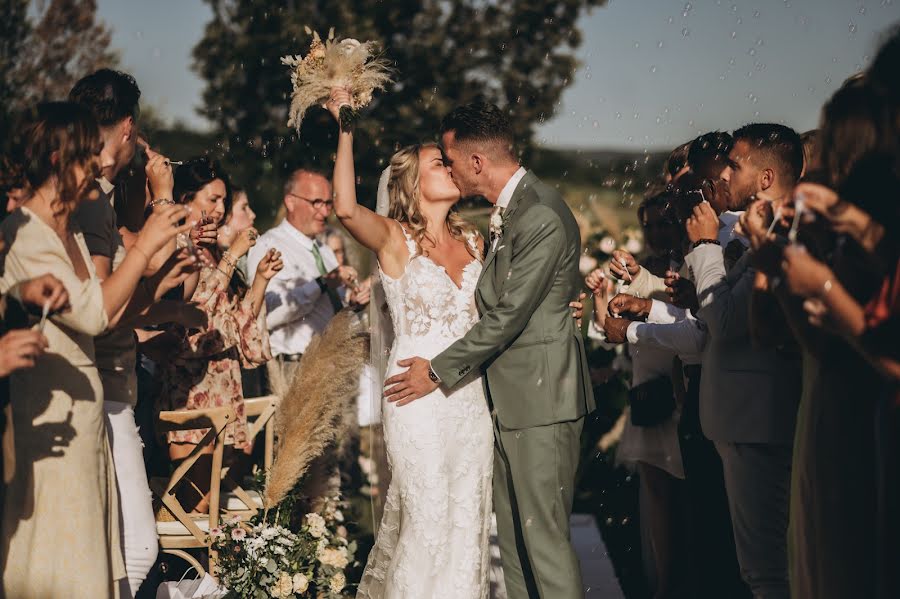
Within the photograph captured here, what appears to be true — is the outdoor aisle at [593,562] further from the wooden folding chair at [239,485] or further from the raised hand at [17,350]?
the raised hand at [17,350]

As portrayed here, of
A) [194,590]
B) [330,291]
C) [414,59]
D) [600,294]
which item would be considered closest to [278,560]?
[194,590]

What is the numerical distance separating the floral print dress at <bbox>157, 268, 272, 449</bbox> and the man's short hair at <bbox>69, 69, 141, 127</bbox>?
1434 mm

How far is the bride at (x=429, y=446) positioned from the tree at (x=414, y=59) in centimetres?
434

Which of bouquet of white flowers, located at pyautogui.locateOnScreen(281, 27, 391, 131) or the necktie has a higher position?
bouquet of white flowers, located at pyautogui.locateOnScreen(281, 27, 391, 131)

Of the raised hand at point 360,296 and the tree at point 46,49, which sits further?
the tree at point 46,49

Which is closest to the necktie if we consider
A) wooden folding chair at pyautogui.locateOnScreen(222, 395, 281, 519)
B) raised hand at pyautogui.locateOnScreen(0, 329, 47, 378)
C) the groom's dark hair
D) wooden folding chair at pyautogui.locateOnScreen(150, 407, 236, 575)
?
wooden folding chair at pyautogui.locateOnScreen(222, 395, 281, 519)

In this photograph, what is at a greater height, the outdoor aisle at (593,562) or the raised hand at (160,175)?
the raised hand at (160,175)

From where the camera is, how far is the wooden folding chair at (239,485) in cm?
528

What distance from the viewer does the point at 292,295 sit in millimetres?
6586

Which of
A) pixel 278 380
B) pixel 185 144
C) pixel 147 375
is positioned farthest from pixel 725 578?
pixel 185 144

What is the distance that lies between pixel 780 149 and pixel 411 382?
1.87 metres

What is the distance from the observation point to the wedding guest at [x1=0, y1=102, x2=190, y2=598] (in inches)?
121

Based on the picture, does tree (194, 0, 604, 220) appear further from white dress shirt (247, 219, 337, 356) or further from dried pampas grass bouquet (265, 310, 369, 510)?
dried pampas grass bouquet (265, 310, 369, 510)

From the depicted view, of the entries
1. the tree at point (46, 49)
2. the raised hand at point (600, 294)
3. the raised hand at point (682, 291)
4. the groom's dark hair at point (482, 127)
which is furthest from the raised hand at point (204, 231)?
the tree at point (46, 49)
